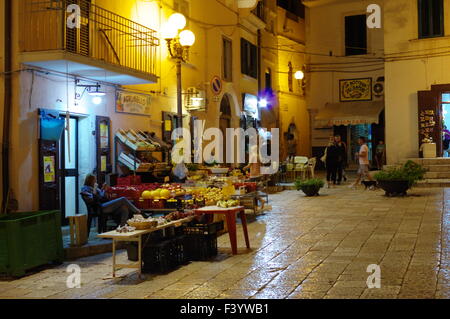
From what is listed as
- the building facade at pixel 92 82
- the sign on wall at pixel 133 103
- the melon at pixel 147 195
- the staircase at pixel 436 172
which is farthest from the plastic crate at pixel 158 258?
the staircase at pixel 436 172

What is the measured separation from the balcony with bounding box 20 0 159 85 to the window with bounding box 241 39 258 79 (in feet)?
28.5

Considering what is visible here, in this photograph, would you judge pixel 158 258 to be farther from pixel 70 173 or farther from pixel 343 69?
pixel 343 69

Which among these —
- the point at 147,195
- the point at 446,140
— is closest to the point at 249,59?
the point at 446,140

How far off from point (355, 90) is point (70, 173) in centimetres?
2114

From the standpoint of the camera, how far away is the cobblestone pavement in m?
6.61

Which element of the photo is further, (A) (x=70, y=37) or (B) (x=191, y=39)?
(B) (x=191, y=39)

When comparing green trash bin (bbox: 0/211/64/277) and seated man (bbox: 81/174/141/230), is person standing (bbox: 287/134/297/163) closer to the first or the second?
seated man (bbox: 81/174/141/230)

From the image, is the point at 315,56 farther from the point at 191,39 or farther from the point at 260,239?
the point at 260,239

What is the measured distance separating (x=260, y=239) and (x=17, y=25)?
6315mm

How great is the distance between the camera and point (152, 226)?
8.05m

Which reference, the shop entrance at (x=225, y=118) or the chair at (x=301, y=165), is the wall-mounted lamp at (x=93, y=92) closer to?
the shop entrance at (x=225, y=118)

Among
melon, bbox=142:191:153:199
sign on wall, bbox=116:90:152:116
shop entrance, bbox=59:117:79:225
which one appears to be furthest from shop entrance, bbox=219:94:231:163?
melon, bbox=142:191:153:199
